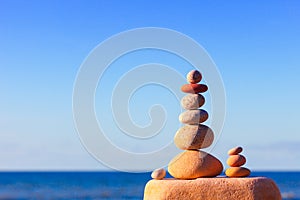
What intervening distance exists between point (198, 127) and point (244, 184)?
6.64 feet

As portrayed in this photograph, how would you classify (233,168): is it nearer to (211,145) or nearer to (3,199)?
(211,145)

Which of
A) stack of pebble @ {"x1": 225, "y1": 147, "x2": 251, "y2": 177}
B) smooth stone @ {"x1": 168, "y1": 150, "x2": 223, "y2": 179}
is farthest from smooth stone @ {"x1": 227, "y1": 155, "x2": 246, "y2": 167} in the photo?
smooth stone @ {"x1": 168, "y1": 150, "x2": 223, "y2": 179}

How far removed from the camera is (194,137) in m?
15.2

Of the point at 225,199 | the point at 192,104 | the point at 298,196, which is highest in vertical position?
the point at 192,104

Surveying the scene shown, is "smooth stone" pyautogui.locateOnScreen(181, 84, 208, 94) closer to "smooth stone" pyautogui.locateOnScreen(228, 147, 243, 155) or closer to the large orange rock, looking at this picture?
"smooth stone" pyautogui.locateOnScreen(228, 147, 243, 155)

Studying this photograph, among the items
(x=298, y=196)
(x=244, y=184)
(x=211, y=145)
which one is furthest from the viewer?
(x=298, y=196)

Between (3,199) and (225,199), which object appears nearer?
(225,199)

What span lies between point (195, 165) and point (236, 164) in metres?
1.13

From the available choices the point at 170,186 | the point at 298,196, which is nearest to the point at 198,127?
the point at 170,186

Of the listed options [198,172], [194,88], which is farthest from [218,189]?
[194,88]

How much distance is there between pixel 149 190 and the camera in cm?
1523

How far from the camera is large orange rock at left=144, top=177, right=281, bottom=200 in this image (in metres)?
14.5

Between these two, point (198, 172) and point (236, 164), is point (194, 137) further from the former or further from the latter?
point (236, 164)

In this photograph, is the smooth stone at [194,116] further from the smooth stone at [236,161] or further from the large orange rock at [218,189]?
the large orange rock at [218,189]
